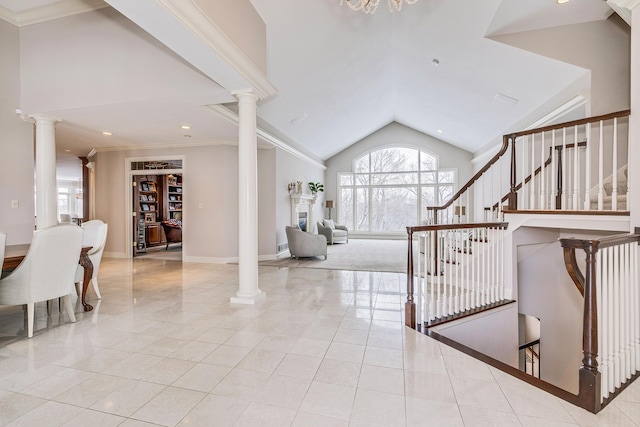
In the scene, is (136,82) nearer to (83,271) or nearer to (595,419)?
(83,271)

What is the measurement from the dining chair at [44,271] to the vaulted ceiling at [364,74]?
1928 millimetres

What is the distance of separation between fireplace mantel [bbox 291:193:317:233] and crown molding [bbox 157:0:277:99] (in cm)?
449

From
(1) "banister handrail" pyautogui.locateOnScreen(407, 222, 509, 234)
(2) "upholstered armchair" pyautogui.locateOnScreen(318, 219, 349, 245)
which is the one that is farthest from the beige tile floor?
(2) "upholstered armchair" pyautogui.locateOnScreen(318, 219, 349, 245)

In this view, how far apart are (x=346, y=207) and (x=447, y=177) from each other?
3711 mm

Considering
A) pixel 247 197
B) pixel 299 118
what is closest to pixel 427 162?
pixel 299 118

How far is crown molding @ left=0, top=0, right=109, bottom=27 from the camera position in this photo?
Answer: 144 inches

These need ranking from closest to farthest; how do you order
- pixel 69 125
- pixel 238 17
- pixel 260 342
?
1. pixel 260 342
2. pixel 238 17
3. pixel 69 125

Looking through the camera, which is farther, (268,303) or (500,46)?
(500,46)

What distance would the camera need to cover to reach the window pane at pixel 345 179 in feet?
37.1

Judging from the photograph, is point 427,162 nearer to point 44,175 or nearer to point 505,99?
point 505,99

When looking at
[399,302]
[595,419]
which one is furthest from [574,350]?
[595,419]

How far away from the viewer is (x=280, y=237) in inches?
286

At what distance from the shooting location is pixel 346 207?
37.4 feet

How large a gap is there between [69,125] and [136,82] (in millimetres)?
2249
